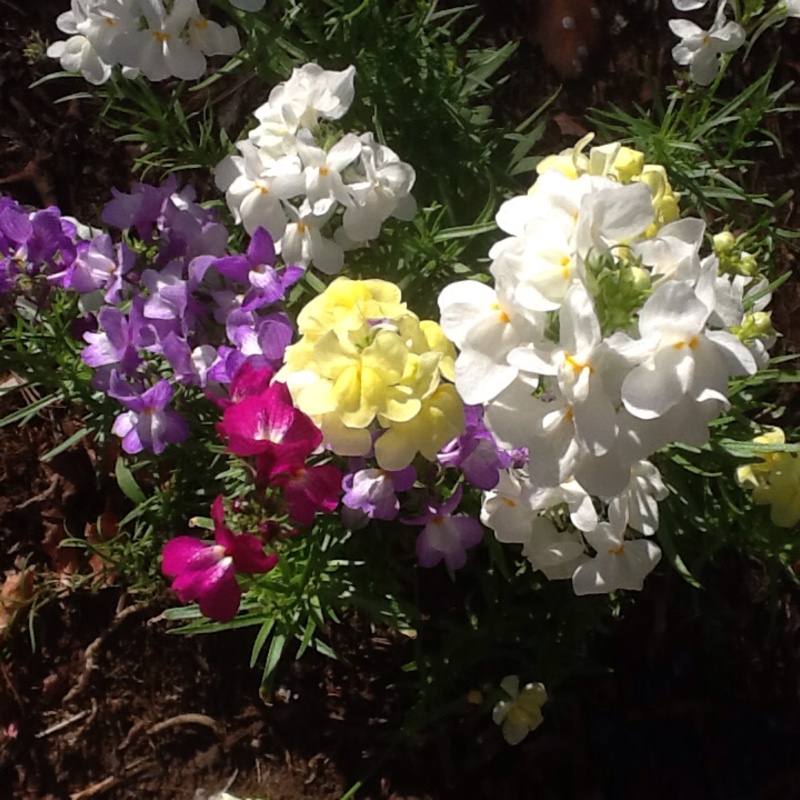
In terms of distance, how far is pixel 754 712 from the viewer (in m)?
2.05

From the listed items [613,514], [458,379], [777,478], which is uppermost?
[458,379]

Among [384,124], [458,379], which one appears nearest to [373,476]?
[458,379]

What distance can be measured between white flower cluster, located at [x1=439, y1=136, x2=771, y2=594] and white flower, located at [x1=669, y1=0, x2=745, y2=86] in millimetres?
731

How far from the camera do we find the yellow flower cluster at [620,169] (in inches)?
49.6

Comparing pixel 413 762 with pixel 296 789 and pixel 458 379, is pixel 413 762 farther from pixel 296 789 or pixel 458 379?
pixel 458 379

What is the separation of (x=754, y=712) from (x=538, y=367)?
4.75 ft

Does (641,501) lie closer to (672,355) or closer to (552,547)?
(552,547)

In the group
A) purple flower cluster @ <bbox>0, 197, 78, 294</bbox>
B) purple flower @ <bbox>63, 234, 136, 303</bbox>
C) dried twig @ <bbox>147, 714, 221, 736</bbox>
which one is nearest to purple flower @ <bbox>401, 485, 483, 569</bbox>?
purple flower @ <bbox>63, 234, 136, 303</bbox>

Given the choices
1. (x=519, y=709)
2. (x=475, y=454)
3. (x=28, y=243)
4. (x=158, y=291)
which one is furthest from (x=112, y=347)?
(x=519, y=709)

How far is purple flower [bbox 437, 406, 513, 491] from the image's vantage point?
1.28 meters

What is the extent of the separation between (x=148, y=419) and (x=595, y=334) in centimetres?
80

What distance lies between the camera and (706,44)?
1.70 m

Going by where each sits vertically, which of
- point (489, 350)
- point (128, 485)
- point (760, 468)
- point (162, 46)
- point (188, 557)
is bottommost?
point (128, 485)

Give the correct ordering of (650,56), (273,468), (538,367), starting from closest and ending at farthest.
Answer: (538,367), (273,468), (650,56)
